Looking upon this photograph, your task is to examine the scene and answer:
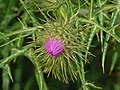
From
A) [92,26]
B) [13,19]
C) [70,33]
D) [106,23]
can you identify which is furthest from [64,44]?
[13,19]

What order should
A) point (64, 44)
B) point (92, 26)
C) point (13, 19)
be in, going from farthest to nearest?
point (13, 19) → point (92, 26) → point (64, 44)

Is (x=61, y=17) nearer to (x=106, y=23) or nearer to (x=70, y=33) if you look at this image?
(x=70, y=33)

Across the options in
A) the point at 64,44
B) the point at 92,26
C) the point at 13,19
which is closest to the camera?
the point at 64,44

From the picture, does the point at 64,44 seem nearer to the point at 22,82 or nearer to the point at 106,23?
the point at 106,23

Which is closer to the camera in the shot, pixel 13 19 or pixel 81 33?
pixel 81 33

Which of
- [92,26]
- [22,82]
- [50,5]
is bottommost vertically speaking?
[22,82]

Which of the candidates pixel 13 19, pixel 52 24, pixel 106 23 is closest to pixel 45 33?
pixel 52 24

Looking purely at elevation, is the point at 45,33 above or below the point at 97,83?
above
